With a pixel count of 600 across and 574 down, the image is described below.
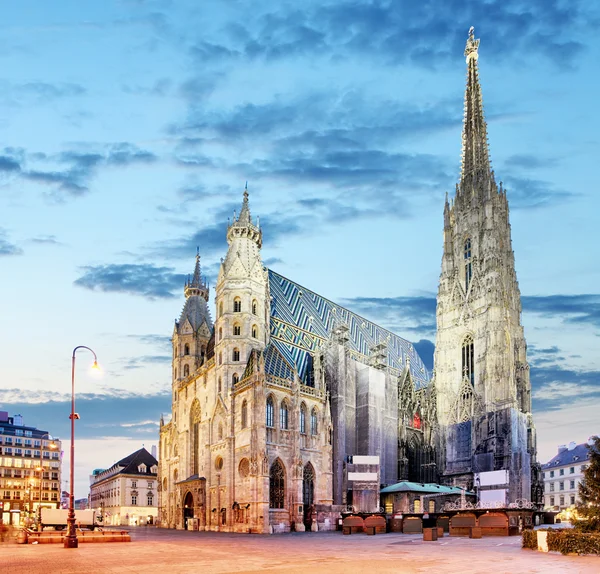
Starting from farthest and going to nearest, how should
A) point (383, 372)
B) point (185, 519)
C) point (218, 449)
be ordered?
point (383, 372) → point (185, 519) → point (218, 449)

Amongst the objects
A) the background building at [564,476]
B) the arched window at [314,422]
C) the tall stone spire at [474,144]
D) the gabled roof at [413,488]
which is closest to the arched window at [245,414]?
the arched window at [314,422]

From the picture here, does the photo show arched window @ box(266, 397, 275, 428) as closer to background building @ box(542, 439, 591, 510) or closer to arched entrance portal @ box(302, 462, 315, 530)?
arched entrance portal @ box(302, 462, 315, 530)

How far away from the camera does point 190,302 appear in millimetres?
79375

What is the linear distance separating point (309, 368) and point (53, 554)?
44926 mm

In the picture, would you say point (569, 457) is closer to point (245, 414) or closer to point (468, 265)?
point (468, 265)

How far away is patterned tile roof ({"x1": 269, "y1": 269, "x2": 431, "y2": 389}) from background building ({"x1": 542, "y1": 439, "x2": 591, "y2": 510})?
3582 centimetres

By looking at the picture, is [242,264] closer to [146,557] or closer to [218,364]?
[218,364]

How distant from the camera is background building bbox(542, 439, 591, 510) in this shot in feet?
353

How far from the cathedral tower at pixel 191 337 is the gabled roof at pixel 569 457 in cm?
6689

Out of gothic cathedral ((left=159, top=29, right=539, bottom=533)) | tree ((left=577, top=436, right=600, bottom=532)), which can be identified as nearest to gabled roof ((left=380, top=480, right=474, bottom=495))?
gothic cathedral ((left=159, top=29, right=539, bottom=533))

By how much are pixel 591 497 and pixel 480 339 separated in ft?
180

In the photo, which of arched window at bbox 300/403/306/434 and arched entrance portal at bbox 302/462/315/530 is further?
arched window at bbox 300/403/306/434

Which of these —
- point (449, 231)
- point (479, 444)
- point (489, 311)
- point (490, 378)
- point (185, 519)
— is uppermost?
point (449, 231)

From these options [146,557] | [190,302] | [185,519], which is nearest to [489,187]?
[190,302]
